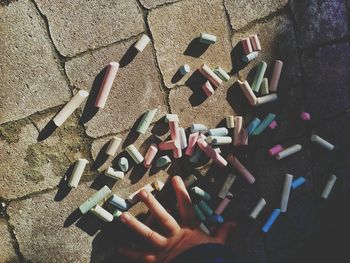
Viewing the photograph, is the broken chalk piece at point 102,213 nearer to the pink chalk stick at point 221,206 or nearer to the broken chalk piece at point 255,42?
the pink chalk stick at point 221,206

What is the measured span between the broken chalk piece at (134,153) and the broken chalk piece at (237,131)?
23.1 inches

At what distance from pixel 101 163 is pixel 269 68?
3.85 feet

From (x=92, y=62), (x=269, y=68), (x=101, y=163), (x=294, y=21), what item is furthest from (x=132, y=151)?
(x=294, y=21)

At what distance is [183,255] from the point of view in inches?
102

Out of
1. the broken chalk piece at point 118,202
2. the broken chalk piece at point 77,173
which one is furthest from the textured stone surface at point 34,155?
the broken chalk piece at point 118,202

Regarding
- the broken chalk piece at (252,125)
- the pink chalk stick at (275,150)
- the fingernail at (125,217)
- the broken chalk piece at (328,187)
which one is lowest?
the broken chalk piece at (328,187)

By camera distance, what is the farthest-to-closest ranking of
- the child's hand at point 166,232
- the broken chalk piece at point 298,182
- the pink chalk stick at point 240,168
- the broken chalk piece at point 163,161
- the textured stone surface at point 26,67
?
the broken chalk piece at point 298,182 → the pink chalk stick at point 240,168 → the broken chalk piece at point 163,161 → the child's hand at point 166,232 → the textured stone surface at point 26,67

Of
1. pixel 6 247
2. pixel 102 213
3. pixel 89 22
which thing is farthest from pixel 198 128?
pixel 6 247

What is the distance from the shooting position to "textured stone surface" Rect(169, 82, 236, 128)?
2820 mm

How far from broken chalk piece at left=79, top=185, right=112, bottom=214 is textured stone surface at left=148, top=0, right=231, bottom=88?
716mm

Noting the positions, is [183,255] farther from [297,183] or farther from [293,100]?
[293,100]

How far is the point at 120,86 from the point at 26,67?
1.73ft

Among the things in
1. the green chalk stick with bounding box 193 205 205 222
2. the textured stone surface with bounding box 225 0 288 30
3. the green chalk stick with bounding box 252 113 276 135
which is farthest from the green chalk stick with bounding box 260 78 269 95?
the green chalk stick with bounding box 193 205 205 222

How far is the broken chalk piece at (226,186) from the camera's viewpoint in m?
2.88
